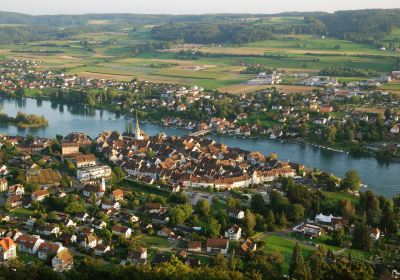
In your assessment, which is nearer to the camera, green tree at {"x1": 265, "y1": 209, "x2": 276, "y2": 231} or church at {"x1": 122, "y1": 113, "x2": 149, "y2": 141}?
green tree at {"x1": 265, "y1": 209, "x2": 276, "y2": 231}

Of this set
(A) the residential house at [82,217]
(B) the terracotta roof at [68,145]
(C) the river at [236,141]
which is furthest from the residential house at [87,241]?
(C) the river at [236,141]

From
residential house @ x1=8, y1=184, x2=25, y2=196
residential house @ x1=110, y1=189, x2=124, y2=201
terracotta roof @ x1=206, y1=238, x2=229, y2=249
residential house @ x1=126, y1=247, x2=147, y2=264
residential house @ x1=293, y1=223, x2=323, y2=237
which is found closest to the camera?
residential house @ x1=126, y1=247, x2=147, y2=264

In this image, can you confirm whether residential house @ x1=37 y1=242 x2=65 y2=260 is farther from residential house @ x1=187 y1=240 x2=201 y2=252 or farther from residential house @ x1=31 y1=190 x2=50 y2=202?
residential house @ x1=31 y1=190 x2=50 y2=202

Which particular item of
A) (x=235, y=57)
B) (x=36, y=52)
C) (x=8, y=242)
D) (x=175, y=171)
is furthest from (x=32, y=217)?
(x=36, y=52)

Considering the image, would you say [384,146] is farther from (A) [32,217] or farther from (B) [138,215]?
(A) [32,217]

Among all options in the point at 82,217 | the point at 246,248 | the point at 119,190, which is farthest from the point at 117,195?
the point at 246,248

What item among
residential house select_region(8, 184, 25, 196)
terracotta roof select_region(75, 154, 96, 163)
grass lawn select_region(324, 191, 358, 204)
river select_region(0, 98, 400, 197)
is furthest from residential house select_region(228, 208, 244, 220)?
terracotta roof select_region(75, 154, 96, 163)

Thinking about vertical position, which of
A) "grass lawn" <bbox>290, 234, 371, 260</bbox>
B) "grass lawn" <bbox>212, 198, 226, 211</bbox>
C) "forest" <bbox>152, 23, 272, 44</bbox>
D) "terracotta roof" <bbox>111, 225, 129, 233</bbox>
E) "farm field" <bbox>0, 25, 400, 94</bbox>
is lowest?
"grass lawn" <bbox>290, 234, 371, 260</bbox>
